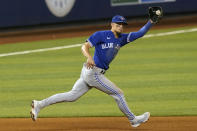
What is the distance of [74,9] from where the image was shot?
73.8 feet

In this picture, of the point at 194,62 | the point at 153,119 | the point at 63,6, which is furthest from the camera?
the point at 63,6

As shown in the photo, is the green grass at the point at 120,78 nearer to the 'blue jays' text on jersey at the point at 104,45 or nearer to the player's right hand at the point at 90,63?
the 'blue jays' text on jersey at the point at 104,45

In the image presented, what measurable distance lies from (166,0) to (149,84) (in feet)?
32.6

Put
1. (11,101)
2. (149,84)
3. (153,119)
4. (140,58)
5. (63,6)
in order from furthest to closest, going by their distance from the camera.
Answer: (63,6) → (140,58) → (149,84) → (11,101) → (153,119)

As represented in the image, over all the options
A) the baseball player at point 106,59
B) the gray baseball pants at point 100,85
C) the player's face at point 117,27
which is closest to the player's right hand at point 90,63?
the baseball player at point 106,59

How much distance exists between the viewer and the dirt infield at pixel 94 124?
9.38 metres

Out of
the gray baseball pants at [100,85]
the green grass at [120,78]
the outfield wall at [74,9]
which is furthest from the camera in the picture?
the outfield wall at [74,9]

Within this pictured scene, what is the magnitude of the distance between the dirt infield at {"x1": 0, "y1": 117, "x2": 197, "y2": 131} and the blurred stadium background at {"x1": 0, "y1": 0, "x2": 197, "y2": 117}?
0.46 metres

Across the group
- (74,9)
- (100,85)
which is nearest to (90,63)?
(100,85)

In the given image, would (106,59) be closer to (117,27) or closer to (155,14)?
(117,27)

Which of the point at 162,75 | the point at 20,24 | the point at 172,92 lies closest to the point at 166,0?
the point at 20,24

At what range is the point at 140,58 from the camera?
1672cm

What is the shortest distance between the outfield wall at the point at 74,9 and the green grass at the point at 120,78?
6.50 ft

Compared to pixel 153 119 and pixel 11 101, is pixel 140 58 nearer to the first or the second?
pixel 11 101
